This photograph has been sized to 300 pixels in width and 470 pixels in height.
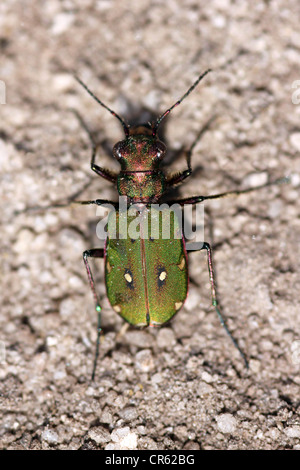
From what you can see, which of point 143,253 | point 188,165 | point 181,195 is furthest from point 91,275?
point 188,165

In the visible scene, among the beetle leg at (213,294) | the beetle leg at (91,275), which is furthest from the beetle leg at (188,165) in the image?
the beetle leg at (91,275)

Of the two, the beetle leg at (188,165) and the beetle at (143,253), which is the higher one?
the beetle leg at (188,165)

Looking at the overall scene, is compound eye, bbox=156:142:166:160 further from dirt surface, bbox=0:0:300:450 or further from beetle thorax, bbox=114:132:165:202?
dirt surface, bbox=0:0:300:450

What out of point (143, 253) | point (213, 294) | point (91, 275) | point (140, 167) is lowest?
point (213, 294)

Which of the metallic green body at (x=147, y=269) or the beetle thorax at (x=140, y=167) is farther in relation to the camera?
the beetle thorax at (x=140, y=167)

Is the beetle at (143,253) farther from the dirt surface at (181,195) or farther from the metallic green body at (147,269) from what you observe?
the dirt surface at (181,195)

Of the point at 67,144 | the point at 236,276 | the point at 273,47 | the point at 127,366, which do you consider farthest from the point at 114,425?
the point at 273,47

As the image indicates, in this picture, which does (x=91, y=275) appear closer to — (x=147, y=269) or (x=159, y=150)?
(x=147, y=269)

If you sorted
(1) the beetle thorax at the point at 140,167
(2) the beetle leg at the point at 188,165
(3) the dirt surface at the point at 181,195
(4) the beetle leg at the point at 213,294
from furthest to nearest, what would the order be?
(2) the beetle leg at the point at 188,165, (1) the beetle thorax at the point at 140,167, (4) the beetle leg at the point at 213,294, (3) the dirt surface at the point at 181,195

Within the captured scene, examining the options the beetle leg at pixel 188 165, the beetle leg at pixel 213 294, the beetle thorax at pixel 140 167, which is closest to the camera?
the beetle leg at pixel 213 294
